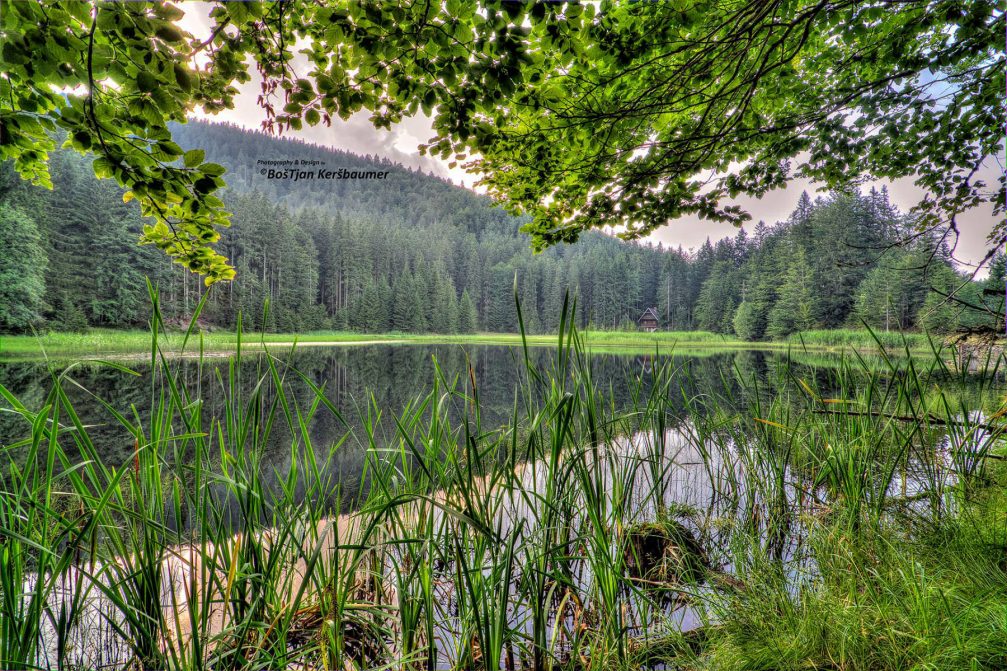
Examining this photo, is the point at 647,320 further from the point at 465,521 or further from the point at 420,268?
the point at 465,521

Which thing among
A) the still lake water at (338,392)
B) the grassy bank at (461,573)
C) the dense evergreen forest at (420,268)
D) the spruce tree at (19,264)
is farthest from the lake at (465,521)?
the spruce tree at (19,264)

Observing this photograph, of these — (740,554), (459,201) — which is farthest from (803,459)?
(459,201)

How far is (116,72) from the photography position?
2.74 ft

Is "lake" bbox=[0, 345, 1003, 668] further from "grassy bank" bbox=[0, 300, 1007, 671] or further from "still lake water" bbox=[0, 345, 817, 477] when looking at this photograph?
"still lake water" bbox=[0, 345, 817, 477]

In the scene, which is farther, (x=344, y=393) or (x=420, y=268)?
(x=420, y=268)

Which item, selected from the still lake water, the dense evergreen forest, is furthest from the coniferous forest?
the still lake water

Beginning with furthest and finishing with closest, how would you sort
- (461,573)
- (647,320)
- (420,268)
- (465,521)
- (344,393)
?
(420,268) → (647,320) → (344,393) → (461,573) → (465,521)

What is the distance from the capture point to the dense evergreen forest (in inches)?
161

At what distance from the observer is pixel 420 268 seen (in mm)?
21156

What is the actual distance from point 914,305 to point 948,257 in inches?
187

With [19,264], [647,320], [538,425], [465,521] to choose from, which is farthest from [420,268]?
[465,521]

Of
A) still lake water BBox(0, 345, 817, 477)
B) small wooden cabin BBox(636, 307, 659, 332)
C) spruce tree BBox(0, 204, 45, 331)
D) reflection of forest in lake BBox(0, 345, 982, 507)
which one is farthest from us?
small wooden cabin BBox(636, 307, 659, 332)

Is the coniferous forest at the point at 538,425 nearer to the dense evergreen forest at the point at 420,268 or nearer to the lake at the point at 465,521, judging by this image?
the lake at the point at 465,521

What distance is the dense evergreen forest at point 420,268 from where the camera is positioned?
4078 mm
